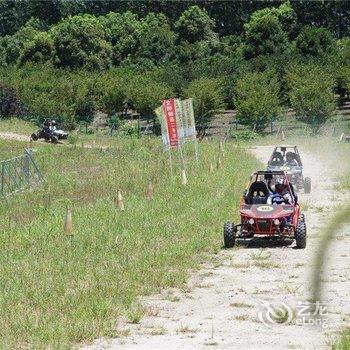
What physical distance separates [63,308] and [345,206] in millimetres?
8251

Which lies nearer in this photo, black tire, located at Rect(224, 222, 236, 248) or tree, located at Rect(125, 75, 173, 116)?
black tire, located at Rect(224, 222, 236, 248)

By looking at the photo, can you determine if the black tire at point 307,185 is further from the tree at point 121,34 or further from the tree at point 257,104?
the tree at point 121,34

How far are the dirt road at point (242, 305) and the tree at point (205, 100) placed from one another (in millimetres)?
41512

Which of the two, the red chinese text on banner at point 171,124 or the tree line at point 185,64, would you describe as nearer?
the red chinese text on banner at point 171,124

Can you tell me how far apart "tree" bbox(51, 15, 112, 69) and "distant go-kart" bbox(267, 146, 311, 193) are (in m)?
58.1

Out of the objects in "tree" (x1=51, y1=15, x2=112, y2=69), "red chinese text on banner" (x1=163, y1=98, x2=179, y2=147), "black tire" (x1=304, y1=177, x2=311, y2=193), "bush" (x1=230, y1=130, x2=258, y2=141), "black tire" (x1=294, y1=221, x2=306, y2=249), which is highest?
"tree" (x1=51, y1=15, x2=112, y2=69)

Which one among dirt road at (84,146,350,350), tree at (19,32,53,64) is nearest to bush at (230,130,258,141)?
dirt road at (84,146,350,350)

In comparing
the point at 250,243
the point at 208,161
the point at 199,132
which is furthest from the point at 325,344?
the point at 199,132

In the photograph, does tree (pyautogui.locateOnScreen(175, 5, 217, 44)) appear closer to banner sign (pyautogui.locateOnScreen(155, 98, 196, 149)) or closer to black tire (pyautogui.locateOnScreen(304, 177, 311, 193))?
banner sign (pyautogui.locateOnScreen(155, 98, 196, 149))

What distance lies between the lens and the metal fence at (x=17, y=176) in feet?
90.2

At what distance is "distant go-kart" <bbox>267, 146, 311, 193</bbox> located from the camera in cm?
2630

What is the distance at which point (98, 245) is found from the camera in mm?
16031

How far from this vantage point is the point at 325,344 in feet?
30.6

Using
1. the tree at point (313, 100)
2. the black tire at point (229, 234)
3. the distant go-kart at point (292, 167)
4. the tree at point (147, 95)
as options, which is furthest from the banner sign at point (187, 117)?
the tree at point (147, 95)
